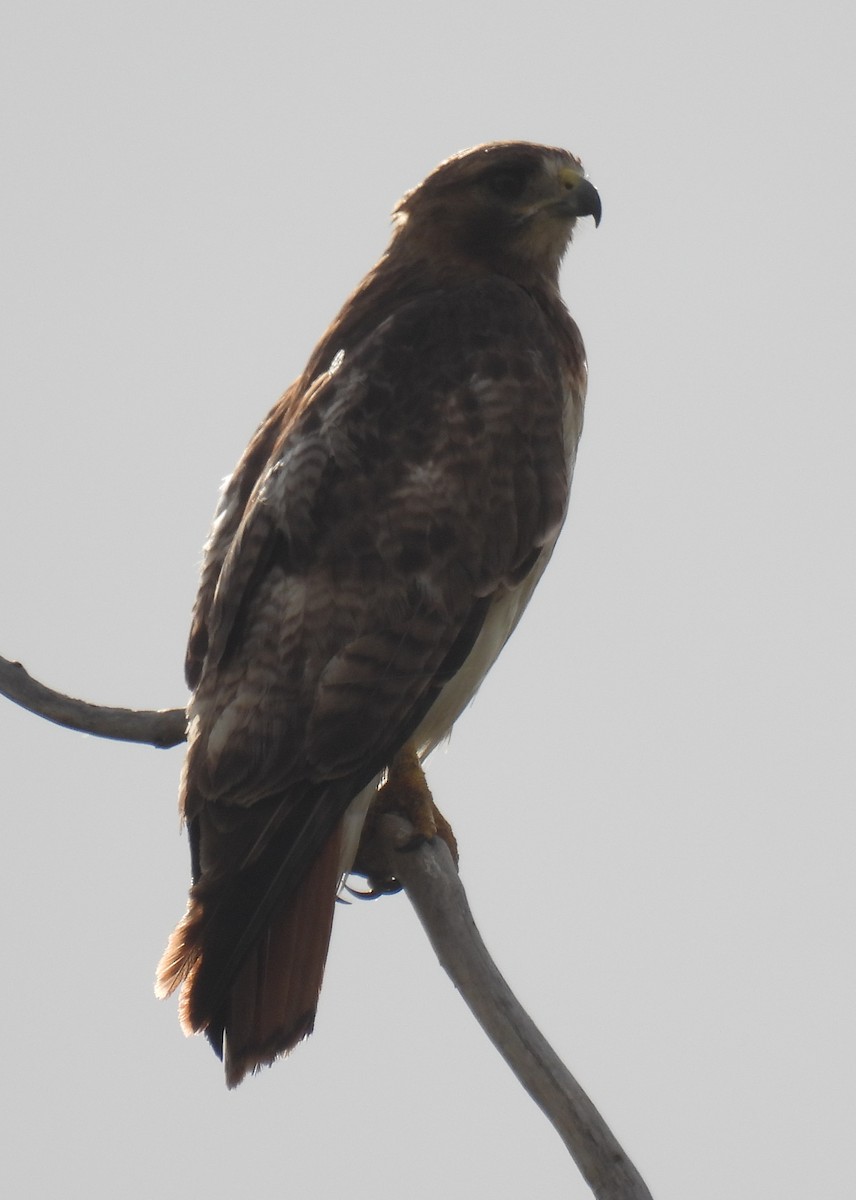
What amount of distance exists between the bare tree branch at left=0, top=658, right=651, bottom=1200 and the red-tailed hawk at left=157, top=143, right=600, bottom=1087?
0.56 ft

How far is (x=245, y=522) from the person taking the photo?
5.36 metres

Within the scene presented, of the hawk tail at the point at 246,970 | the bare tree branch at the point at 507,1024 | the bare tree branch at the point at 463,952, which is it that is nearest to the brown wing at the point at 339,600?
the hawk tail at the point at 246,970

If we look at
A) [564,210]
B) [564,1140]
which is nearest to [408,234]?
[564,210]

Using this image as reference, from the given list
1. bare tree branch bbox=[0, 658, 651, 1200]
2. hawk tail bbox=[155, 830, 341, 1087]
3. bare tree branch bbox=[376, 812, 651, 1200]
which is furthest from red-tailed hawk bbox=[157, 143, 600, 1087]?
bare tree branch bbox=[376, 812, 651, 1200]

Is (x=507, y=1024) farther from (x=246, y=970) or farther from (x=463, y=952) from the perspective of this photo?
(x=246, y=970)

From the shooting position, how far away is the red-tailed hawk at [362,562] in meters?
4.83

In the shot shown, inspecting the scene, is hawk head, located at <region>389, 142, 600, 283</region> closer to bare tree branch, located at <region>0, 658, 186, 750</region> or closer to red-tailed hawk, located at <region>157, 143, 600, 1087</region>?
red-tailed hawk, located at <region>157, 143, 600, 1087</region>

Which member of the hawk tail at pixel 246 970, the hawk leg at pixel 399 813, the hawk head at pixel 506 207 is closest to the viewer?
the hawk tail at pixel 246 970

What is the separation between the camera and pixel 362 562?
17.1 feet

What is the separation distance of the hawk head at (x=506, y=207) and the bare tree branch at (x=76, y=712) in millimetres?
1898

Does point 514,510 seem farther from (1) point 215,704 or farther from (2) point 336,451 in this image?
(1) point 215,704

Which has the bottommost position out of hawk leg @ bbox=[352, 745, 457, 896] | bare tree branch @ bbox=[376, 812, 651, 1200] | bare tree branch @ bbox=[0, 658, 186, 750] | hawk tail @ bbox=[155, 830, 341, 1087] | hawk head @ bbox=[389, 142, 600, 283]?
bare tree branch @ bbox=[376, 812, 651, 1200]

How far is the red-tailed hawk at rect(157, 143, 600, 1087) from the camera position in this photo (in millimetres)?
4832

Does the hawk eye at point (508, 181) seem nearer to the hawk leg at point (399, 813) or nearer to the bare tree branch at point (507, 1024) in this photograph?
the hawk leg at point (399, 813)
